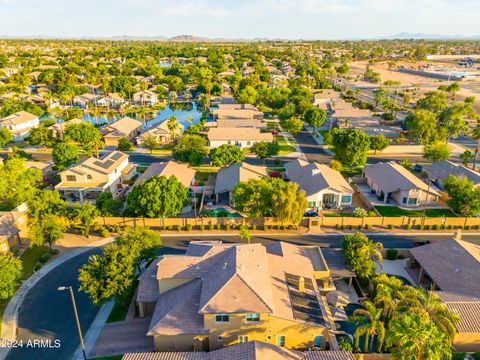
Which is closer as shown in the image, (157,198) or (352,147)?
(157,198)

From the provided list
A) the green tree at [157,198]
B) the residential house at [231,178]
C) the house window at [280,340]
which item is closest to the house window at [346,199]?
the residential house at [231,178]

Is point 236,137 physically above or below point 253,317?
above

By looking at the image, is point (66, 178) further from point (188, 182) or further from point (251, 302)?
point (251, 302)

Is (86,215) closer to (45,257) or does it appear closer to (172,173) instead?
(45,257)

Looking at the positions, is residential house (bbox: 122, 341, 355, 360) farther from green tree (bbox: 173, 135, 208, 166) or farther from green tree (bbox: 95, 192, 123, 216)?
green tree (bbox: 173, 135, 208, 166)

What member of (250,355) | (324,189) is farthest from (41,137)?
(250,355)

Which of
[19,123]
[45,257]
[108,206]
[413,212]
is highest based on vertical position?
[19,123]

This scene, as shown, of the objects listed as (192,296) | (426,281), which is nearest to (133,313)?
(192,296)

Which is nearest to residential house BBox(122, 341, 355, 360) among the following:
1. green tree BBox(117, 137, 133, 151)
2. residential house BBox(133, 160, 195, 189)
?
residential house BBox(133, 160, 195, 189)
